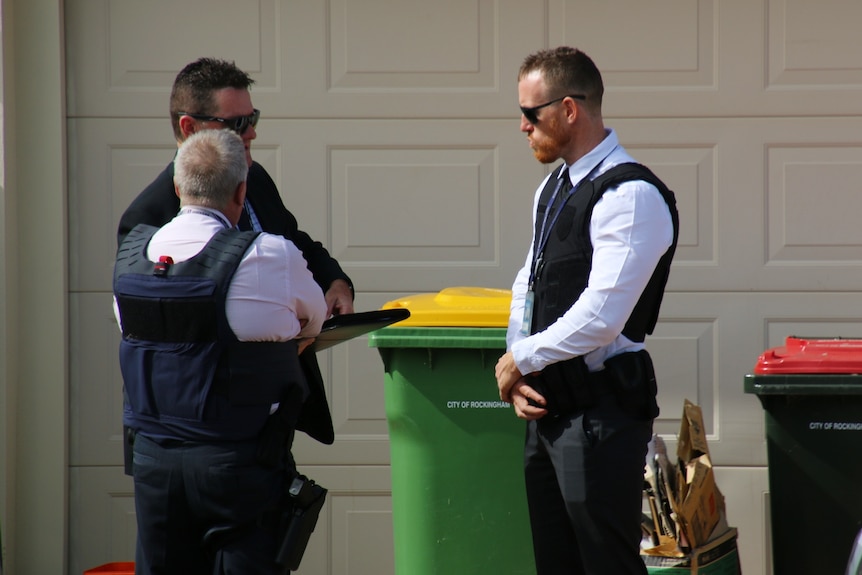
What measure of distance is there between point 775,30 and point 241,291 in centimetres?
296

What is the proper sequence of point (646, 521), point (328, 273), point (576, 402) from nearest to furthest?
point (576, 402) < point (328, 273) < point (646, 521)

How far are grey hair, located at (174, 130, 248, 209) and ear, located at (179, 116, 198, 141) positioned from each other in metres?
0.45

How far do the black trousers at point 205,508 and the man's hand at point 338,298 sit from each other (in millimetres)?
751

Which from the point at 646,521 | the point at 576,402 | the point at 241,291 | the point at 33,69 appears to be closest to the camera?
the point at 241,291

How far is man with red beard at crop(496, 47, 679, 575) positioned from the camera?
9.55ft

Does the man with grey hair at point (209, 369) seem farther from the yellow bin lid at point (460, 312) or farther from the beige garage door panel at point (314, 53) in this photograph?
the beige garage door panel at point (314, 53)

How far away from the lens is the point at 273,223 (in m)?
3.54

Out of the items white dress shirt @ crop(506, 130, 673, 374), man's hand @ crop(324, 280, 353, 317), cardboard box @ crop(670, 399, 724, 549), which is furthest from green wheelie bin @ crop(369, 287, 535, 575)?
white dress shirt @ crop(506, 130, 673, 374)

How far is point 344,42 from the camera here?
4.74 m

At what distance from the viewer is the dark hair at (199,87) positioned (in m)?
3.32

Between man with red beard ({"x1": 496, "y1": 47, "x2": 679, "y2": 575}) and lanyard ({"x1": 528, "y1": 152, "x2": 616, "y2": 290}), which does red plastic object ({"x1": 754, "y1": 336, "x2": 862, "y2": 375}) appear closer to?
man with red beard ({"x1": 496, "y1": 47, "x2": 679, "y2": 575})

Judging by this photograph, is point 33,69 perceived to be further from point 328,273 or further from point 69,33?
point 328,273

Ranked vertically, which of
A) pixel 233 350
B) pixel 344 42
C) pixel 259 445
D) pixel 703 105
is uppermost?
pixel 344 42

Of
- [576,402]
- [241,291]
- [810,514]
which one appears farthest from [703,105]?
[241,291]
